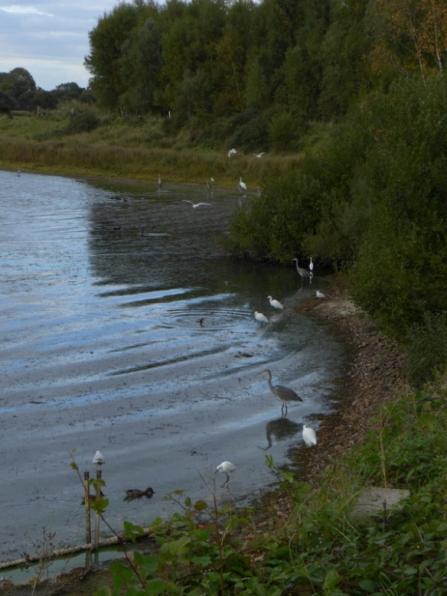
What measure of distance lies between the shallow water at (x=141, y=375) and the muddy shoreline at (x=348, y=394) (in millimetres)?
343

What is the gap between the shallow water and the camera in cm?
947

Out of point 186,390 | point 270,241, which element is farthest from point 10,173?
point 186,390

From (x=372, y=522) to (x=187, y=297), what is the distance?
15276 mm

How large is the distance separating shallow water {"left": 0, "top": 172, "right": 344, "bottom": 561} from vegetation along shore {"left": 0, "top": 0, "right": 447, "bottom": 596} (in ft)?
2.91

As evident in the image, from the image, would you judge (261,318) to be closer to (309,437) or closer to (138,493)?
(309,437)

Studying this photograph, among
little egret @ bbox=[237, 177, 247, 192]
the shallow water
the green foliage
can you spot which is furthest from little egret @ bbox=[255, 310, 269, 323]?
the green foliage

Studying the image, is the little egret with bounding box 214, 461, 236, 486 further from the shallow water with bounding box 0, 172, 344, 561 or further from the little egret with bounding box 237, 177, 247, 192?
the little egret with bounding box 237, 177, 247, 192

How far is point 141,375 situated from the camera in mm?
14039

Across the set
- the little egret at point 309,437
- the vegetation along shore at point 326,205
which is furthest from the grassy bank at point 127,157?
the little egret at point 309,437

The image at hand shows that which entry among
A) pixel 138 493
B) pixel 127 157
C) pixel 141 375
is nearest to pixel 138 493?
pixel 138 493

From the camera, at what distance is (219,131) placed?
62906 millimetres

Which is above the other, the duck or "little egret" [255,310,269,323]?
"little egret" [255,310,269,323]

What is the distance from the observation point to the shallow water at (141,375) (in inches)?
373

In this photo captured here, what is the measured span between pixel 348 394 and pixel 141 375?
356 cm
